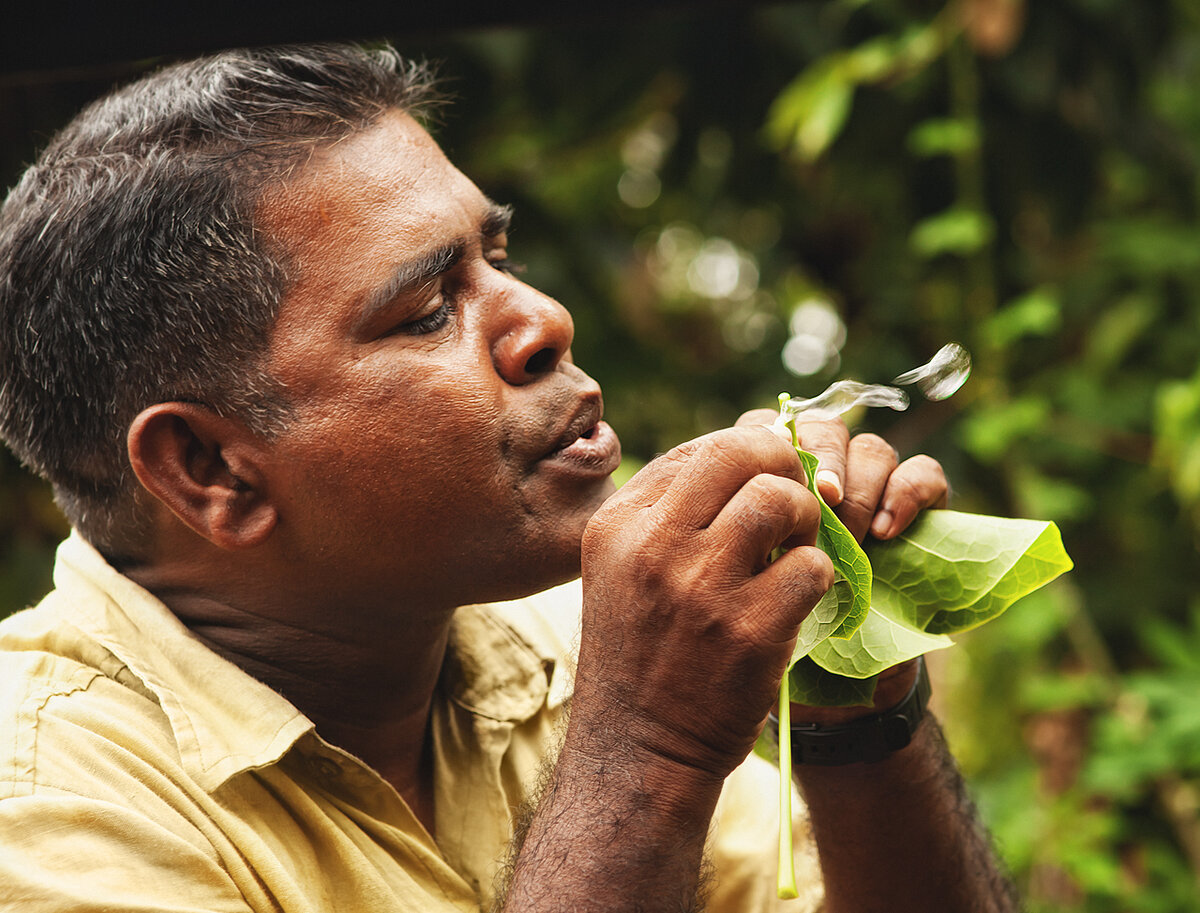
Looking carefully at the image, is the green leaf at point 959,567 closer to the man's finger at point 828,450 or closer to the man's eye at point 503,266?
the man's finger at point 828,450

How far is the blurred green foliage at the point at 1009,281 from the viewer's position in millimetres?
3166

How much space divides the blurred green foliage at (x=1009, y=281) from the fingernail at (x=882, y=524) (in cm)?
182

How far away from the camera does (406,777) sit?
5.70ft

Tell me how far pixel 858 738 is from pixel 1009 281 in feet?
7.44

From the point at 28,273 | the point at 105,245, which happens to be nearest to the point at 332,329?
the point at 105,245

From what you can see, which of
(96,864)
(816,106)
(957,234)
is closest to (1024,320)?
(957,234)

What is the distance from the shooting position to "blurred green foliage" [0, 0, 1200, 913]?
317 cm

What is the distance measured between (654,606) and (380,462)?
1.55 feet

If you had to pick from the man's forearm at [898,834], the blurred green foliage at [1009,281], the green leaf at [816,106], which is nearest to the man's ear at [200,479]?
the man's forearm at [898,834]

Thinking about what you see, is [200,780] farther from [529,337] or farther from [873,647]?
[873,647]

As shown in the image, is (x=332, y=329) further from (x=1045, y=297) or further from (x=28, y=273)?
(x=1045, y=297)

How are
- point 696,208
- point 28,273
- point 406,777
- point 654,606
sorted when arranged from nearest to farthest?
point 654,606
point 28,273
point 406,777
point 696,208

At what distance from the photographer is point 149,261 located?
1.55m

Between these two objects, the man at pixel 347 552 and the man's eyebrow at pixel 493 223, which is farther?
the man's eyebrow at pixel 493 223
